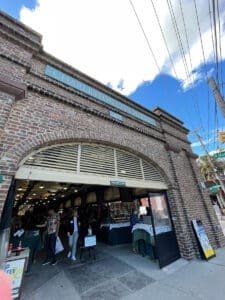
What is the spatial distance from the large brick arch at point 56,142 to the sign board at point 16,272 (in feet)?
6.40

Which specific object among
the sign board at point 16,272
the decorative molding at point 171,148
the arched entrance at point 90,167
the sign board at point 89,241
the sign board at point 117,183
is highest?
the decorative molding at point 171,148

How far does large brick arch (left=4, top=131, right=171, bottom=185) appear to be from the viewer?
10.7 feet

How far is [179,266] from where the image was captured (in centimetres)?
508

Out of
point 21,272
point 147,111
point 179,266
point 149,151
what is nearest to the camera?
point 21,272

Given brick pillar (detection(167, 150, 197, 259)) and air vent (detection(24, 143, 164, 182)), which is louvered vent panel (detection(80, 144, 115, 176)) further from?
brick pillar (detection(167, 150, 197, 259))

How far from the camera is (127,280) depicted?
436cm

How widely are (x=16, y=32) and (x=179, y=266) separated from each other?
8.40 metres

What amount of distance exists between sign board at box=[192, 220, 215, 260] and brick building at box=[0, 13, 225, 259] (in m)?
0.21

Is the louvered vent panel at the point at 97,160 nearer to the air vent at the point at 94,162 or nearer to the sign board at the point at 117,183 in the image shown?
the air vent at the point at 94,162

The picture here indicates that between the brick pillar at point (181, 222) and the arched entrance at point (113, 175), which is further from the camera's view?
the brick pillar at point (181, 222)

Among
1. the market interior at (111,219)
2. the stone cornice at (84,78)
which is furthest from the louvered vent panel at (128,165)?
the stone cornice at (84,78)

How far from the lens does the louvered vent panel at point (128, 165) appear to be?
5.40m

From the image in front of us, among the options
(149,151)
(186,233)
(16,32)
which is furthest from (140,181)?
(16,32)

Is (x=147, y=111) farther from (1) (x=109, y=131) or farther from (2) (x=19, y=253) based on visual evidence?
(2) (x=19, y=253)
